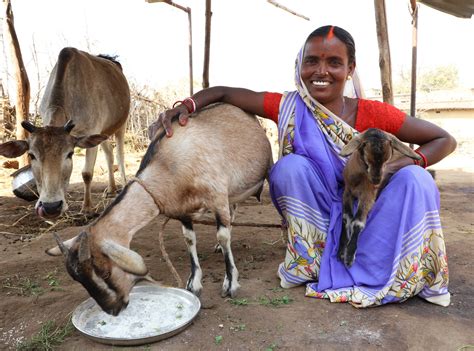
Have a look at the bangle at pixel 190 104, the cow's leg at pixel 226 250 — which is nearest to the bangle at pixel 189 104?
the bangle at pixel 190 104

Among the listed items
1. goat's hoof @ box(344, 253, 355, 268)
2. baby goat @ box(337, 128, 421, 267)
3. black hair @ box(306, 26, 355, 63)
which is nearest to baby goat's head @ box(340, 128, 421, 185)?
baby goat @ box(337, 128, 421, 267)

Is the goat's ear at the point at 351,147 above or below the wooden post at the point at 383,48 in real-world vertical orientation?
below

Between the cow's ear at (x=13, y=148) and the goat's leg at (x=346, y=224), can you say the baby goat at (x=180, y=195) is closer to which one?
the goat's leg at (x=346, y=224)

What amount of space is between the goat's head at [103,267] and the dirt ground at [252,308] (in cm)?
30

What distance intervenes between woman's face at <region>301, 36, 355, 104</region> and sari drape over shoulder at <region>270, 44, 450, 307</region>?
10cm

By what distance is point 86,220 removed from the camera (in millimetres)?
5305

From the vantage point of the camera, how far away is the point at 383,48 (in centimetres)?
A: 599

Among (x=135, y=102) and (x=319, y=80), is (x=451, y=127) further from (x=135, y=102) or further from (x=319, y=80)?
(x=319, y=80)

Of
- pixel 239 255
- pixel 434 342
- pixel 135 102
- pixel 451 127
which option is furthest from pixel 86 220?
pixel 451 127

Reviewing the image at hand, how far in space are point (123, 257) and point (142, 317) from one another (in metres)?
0.55

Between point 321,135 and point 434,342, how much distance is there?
5.14 feet

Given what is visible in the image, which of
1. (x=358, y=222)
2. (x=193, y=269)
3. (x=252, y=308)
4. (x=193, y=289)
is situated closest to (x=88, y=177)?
Answer: (x=193, y=269)

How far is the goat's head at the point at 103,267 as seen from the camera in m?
→ 2.22

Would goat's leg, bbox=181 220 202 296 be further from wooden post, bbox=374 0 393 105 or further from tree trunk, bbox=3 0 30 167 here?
tree trunk, bbox=3 0 30 167
